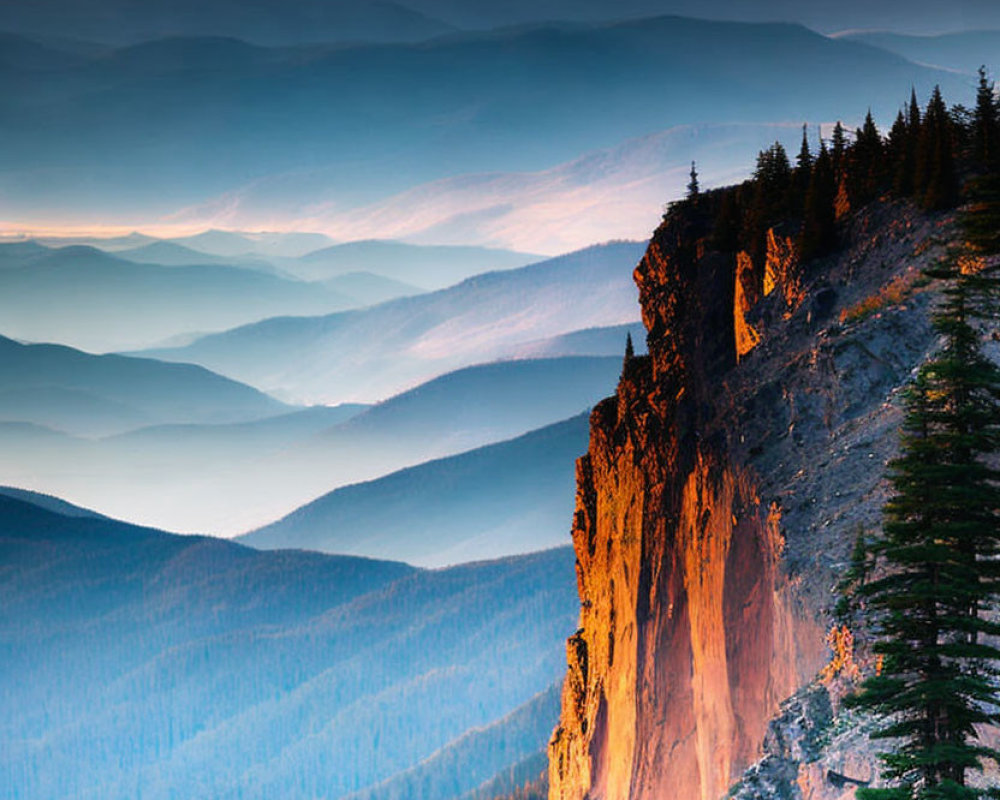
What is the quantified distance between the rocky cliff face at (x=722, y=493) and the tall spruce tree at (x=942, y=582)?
8.97 metres

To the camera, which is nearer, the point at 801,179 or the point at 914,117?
the point at 914,117

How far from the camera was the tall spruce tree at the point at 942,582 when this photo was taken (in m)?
29.7

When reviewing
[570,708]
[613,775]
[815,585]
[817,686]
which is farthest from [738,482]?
[570,708]

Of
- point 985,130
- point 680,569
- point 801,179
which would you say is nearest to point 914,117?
point 801,179

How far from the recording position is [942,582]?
3009 centimetres

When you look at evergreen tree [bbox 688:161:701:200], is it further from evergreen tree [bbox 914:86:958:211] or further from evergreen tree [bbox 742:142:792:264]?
evergreen tree [bbox 914:86:958:211]

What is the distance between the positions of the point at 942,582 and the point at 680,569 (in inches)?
952

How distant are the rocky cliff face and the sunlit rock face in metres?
0.08

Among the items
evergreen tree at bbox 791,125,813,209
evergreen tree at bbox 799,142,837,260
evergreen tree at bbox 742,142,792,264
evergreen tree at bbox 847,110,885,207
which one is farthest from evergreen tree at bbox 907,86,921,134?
evergreen tree at bbox 799,142,837,260

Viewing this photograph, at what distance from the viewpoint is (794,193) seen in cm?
5756

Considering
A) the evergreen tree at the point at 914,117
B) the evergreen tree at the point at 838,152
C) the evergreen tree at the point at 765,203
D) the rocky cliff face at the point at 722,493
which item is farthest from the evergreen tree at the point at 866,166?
the evergreen tree at the point at 765,203

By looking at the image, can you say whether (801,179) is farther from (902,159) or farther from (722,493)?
(722,493)

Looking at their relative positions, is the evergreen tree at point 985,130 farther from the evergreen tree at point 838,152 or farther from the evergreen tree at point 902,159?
the evergreen tree at point 838,152

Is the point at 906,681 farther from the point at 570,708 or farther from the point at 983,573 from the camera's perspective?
Answer: the point at 570,708
